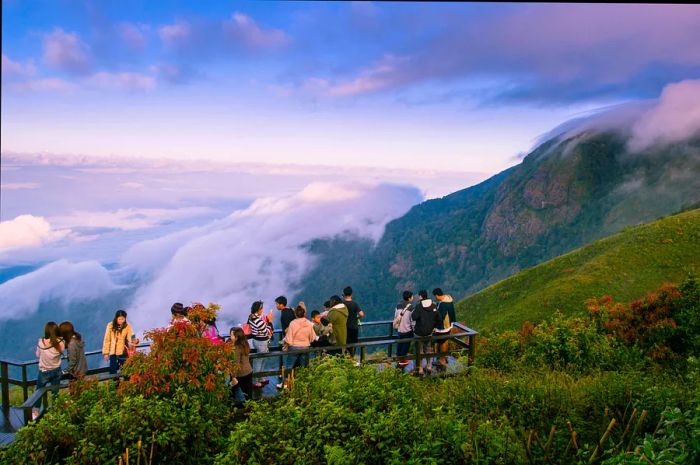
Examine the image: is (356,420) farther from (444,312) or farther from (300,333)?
(444,312)

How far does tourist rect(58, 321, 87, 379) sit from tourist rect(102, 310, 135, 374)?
0.59 m

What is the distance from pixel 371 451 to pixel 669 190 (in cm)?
12052

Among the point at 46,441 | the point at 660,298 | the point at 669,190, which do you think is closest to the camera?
the point at 46,441

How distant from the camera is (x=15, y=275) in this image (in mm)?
174000

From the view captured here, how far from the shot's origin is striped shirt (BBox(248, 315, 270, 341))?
418 inches

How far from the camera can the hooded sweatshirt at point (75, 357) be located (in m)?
9.52

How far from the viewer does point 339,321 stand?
11.1 metres

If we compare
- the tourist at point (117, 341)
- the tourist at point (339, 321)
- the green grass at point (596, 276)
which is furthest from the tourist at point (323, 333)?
the green grass at point (596, 276)

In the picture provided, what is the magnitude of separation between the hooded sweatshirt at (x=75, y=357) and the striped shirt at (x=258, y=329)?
10.2ft

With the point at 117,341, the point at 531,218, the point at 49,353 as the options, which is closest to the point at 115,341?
the point at 117,341

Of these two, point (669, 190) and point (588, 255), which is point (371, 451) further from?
point (669, 190)

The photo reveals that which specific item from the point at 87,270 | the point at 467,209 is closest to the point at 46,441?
the point at 467,209

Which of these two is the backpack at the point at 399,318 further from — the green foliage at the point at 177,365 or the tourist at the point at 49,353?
the tourist at the point at 49,353

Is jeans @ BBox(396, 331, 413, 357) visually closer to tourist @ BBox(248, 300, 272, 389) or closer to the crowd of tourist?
the crowd of tourist
